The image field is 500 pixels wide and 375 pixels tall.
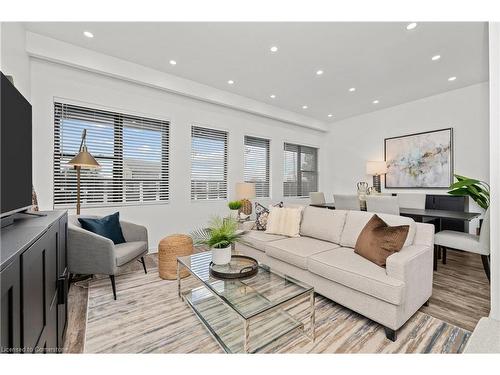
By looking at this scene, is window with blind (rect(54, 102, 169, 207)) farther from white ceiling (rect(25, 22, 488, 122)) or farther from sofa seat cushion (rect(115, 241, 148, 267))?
sofa seat cushion (rect(115, 241, 148, 267))

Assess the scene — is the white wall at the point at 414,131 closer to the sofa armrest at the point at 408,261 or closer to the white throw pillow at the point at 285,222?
the sofa armrest at the point at 408,261

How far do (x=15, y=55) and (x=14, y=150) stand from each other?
1.97 meters

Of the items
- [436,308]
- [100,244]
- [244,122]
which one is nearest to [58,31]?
[100,244]

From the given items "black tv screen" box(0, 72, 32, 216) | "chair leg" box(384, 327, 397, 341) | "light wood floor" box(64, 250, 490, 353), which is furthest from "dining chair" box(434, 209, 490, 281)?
"black tv screen" box(0, 72, 32, 216)

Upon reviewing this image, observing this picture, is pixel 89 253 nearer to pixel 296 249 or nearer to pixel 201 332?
pixel 201 332

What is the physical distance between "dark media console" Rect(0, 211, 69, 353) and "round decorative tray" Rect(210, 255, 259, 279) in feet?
3.35

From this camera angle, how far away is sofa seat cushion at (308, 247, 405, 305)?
5.02ft

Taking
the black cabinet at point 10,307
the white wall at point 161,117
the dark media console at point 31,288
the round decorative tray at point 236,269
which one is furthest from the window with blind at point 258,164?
A: the black cabinet at point 10,307

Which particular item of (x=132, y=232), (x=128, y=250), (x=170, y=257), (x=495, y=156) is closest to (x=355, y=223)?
(x=495, y=156)

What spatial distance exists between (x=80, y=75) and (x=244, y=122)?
2854mm

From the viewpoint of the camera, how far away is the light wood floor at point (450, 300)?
1.70 metres

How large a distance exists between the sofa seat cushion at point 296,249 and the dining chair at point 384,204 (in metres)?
1.25
